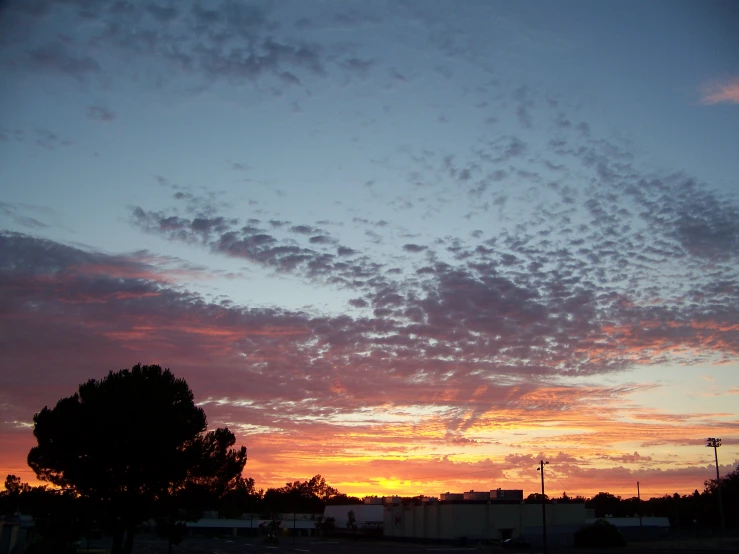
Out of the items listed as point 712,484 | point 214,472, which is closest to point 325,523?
point 712,484

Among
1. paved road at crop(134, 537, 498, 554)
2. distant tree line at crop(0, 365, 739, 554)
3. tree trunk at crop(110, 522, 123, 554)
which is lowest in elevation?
paved road at crop(134, 537, 498, 554)

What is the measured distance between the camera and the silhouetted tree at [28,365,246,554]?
5169 centimetres

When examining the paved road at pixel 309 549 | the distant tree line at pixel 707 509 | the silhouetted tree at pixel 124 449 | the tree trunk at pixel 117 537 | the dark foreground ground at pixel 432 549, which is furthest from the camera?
the distant tree line at pixel 707 509

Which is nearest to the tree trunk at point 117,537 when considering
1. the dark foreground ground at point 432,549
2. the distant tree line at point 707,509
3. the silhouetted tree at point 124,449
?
the silhouetted tree at point 124,449

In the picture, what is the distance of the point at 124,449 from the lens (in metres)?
52.3

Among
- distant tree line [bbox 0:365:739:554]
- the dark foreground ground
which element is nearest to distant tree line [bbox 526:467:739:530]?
the dark foreground ground

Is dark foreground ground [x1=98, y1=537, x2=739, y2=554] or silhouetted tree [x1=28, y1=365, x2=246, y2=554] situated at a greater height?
silhouetted tree [x1=28, y1=365, x2=246, y2=554]

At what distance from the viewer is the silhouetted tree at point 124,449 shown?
51688 mm

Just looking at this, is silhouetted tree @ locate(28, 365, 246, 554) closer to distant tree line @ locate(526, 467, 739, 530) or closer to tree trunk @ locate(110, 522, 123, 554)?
tree trunk @ locate(110, 522, 123, 554)

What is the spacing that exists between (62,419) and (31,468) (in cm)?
466

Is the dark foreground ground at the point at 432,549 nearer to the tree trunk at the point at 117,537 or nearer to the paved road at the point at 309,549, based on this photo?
the paved road at the point at 309,549

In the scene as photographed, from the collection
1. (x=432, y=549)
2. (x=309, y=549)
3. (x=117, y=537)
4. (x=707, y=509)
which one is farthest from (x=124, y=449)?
(x=707, y=509)

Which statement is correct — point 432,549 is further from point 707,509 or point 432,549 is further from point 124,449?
point 707,509

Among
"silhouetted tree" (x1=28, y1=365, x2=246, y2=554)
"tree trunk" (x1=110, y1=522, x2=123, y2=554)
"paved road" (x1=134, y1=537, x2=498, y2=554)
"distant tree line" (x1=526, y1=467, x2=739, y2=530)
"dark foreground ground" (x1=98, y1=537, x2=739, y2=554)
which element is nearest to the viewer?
"silhouetted tree" (x1=28, y1=365, x2=246, y2=554)
